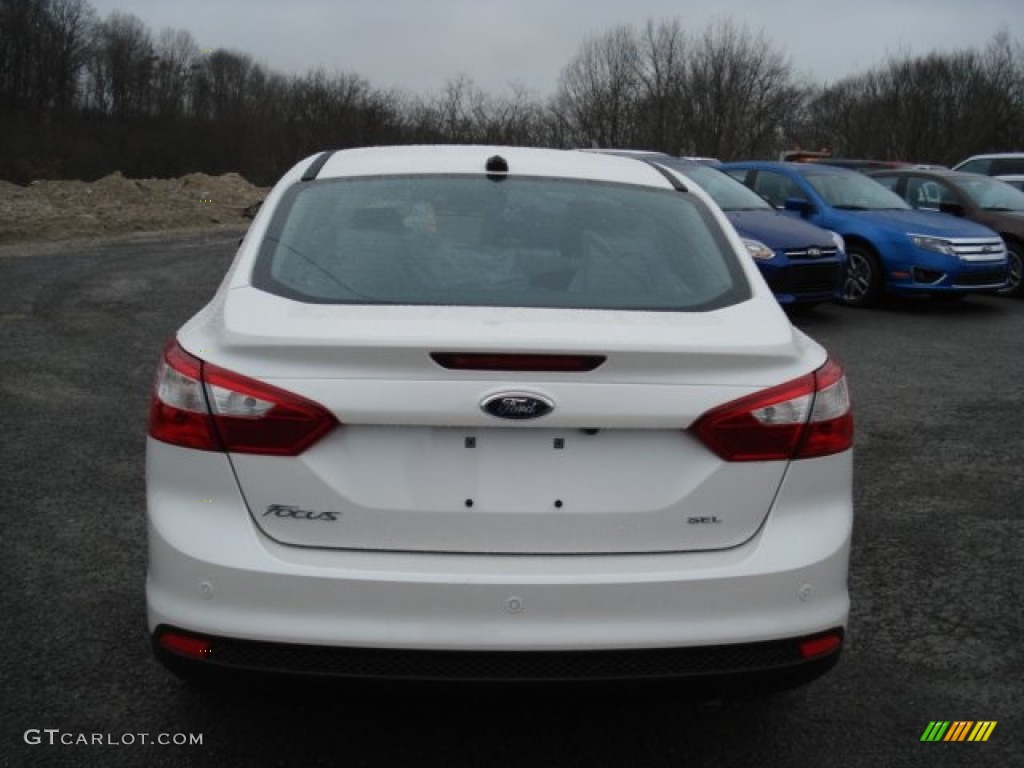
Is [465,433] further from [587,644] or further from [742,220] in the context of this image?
[742,220]

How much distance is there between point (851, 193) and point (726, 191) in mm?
2263

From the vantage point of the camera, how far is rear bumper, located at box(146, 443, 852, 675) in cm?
247

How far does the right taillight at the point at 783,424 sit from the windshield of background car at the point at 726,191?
31.5 ft

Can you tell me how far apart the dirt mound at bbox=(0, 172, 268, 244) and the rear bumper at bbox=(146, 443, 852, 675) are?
2204 centimetres

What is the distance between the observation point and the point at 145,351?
9.09 meters

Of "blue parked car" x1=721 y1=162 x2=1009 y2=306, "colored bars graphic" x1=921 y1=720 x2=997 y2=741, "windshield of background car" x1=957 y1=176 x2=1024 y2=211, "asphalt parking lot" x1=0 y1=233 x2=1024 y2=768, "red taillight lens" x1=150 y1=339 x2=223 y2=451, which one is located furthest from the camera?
"windshield of background car" x1=957 y1=176 x2=1024 y2=211

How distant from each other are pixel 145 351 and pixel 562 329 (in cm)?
729

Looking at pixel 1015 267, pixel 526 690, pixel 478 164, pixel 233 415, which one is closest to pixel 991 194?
pixel 1015 267

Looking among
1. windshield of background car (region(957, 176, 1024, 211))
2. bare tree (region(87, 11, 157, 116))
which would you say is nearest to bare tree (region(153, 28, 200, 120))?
bare tree (region(87, 11, 157, 116))

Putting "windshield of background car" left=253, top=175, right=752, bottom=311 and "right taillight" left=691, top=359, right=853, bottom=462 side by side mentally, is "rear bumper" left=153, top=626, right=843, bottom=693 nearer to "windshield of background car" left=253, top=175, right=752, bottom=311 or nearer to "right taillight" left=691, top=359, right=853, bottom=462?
"right taillight" left=691, top=359, right=853, bottom=462

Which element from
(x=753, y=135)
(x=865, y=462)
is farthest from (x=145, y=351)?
(x=753, y=135)

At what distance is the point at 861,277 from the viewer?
508 inches

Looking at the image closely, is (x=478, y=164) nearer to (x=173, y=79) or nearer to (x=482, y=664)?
(x=482, y=664)

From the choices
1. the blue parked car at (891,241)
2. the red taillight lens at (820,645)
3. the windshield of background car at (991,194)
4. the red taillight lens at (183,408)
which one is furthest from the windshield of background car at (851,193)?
the red taillight lens at (183,408)
